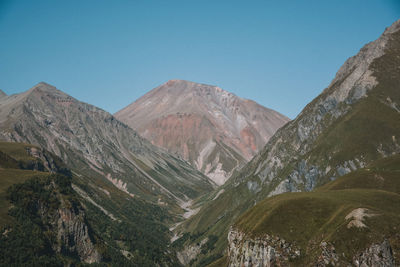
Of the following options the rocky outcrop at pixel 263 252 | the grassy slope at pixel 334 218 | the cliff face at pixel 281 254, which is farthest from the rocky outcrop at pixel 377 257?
the rocky outcrop at pixel 263 252

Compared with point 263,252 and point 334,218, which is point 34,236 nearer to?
point 263,252

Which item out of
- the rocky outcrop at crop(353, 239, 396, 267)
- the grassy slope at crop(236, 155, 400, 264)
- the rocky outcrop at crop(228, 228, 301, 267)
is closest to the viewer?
the rocky outcrop at crop(353, 239, 396, 267)

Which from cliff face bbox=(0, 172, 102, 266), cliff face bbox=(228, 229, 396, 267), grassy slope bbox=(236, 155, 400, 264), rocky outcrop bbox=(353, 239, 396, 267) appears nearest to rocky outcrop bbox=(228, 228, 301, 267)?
cliff face bbox=(228, 229, 396, 267)

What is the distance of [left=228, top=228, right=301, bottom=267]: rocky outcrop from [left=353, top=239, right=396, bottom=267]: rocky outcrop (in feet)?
56.8

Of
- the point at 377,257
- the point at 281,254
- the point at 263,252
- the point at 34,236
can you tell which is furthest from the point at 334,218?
the point at 34,236

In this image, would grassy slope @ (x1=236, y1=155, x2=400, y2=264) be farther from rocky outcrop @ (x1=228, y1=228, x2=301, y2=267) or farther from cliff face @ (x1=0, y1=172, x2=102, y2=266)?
cliff face @ (x1=0, y1=172, x2=102, y2=266)

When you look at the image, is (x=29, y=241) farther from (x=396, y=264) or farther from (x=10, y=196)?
(x=396, y=264)

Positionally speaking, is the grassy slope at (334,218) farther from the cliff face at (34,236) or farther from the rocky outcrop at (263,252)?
the cliff face at (34,236)

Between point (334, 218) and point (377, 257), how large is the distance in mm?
20022

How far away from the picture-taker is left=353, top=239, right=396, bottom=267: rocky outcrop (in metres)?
85.3

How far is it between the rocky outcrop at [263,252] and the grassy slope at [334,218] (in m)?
2.31

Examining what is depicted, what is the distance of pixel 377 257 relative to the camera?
85.8 meters

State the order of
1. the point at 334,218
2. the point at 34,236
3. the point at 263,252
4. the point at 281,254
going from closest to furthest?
the point at 281,254
the point at 334,218
the point at 263,252
the point at 34,236

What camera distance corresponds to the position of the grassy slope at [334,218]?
9088 centimetres
